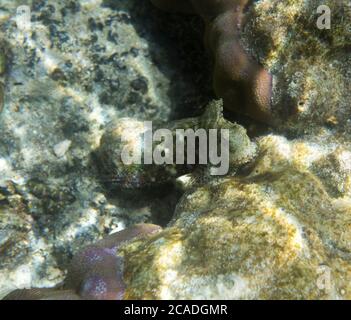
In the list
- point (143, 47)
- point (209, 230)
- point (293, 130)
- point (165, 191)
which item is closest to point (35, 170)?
point (165, 191)

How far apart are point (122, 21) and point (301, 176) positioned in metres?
2.87

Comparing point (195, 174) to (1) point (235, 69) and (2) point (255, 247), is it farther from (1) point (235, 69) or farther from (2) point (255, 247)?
(2) point (255, 247)

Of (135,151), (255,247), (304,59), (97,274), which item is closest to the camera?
(255,247)

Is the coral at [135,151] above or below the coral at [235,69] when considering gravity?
below

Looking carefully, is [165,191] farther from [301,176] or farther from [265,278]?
[265,278]

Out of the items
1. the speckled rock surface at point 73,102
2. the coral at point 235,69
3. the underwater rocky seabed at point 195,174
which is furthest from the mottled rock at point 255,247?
the speckled rock surface at point 73,102

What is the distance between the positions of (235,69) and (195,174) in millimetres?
994

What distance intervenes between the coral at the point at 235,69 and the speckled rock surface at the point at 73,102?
0.77 m

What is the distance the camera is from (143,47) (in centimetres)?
441

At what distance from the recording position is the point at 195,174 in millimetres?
3428

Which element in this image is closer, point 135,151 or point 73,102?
point 135,151

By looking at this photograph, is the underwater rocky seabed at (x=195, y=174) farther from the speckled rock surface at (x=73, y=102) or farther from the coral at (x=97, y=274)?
the coral at (x=97, y=274)

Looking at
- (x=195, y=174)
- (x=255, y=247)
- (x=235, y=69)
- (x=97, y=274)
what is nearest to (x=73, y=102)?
(x=195, y=174)

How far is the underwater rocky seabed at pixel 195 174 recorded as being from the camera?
2.41 m
